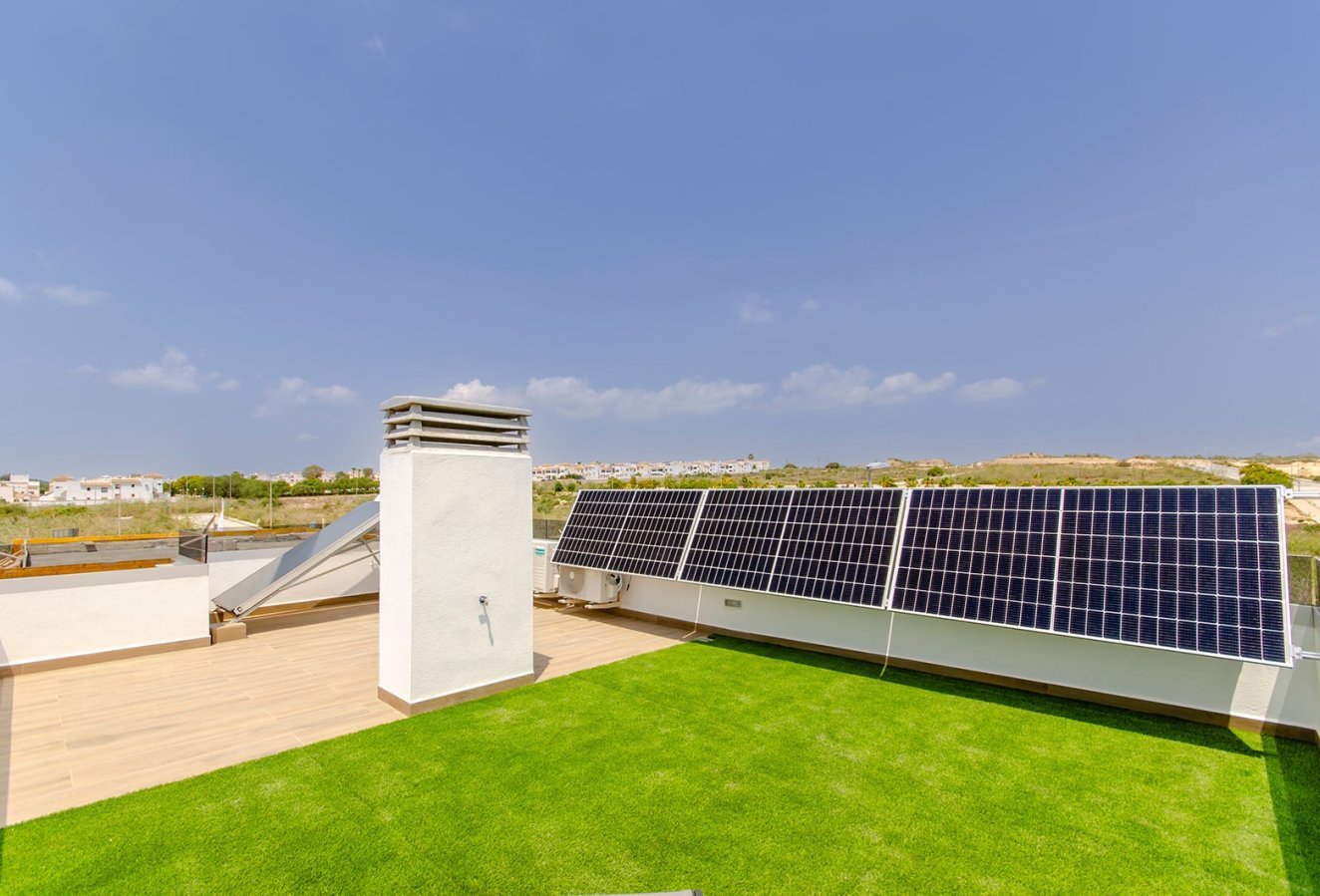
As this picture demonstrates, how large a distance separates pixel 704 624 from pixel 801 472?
4226 centimetres

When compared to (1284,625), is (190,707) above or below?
below

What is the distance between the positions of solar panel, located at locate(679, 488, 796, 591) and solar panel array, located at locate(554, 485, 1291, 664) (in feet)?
0.09

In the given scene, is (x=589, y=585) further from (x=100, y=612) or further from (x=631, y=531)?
(x=100, y=612)

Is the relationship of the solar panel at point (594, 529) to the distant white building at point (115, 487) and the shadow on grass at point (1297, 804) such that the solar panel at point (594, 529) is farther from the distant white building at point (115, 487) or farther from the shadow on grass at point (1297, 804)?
the distant white building at point (115, 487)

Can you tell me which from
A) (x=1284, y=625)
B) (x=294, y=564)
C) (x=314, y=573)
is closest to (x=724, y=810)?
(x=1284, y=625)

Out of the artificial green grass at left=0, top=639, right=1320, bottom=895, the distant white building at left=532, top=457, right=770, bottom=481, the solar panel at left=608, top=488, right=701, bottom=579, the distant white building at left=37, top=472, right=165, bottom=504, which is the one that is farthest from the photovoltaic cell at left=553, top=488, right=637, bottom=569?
the distant white building at left=532, top=457, right=770, bottom=481

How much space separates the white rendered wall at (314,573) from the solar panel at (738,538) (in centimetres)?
842

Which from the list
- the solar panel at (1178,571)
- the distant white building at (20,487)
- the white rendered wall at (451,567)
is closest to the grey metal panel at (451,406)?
the white rendered wall at (451,567)

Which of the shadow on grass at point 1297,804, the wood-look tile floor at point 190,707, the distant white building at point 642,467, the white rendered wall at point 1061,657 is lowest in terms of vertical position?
the shadow on grass at point 1297,804

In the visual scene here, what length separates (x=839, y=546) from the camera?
9.56 metres

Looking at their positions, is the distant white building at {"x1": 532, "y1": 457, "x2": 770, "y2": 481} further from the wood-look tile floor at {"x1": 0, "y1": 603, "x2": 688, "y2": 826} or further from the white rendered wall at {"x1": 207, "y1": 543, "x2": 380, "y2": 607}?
the wood-look tile floor at {"x1": 0, "y1": 603, "x2": 688, "y2": 826}

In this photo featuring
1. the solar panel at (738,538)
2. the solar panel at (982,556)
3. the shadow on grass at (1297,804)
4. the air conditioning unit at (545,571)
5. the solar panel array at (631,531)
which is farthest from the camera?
the air conditioning unit at (545,571)

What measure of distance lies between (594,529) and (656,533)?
2.09 metres

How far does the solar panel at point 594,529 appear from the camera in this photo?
12797 millimetres
